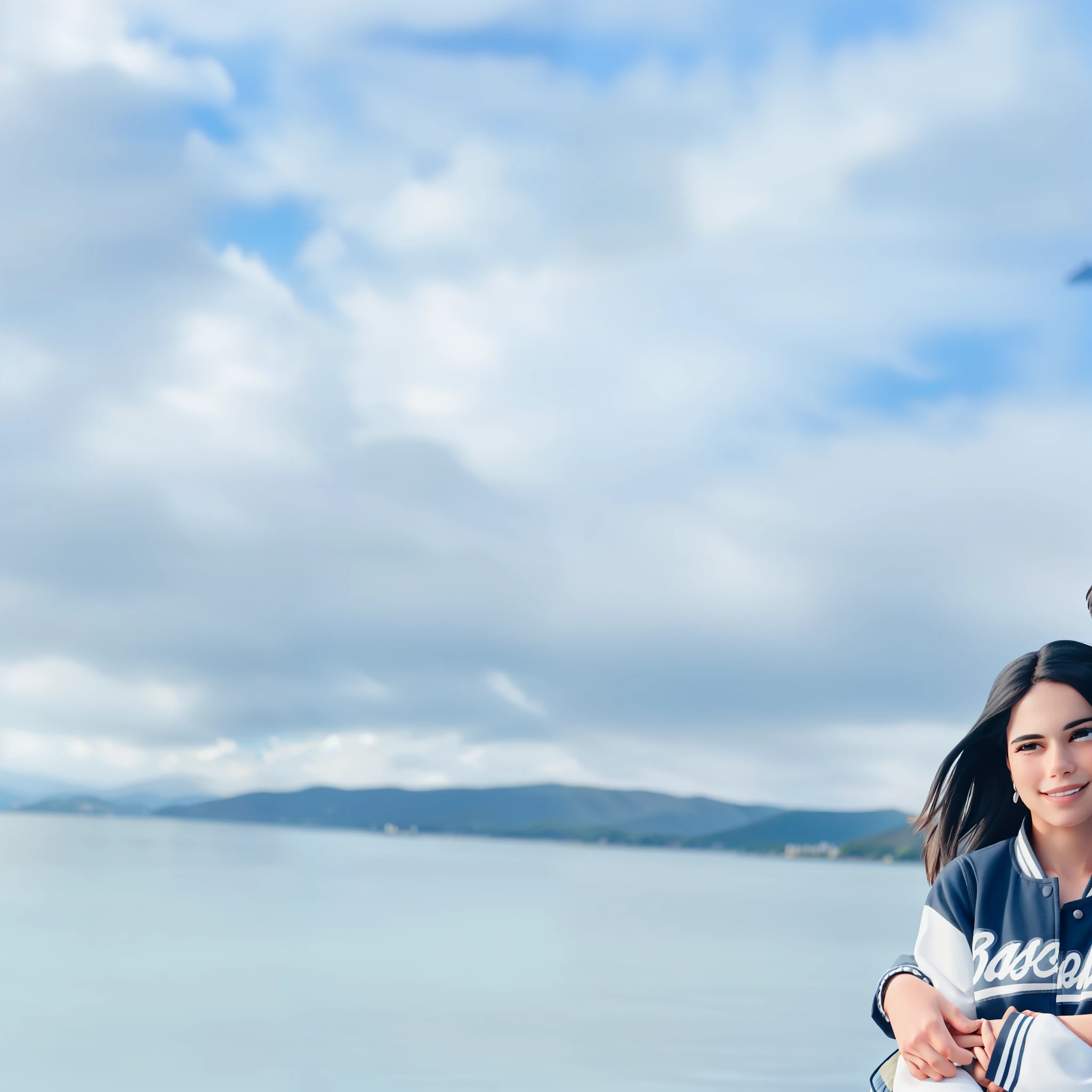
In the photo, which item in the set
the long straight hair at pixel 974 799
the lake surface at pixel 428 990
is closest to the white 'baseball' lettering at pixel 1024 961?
the long straight hair at pixel 974 799

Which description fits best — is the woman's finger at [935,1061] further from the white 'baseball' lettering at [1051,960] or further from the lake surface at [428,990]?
the lake surface at [428,990]

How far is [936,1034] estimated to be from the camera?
58.0 inches

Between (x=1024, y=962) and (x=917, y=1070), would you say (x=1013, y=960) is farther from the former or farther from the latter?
(x=917, y=1070)

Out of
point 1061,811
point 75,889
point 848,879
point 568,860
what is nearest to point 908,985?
point 1061,811

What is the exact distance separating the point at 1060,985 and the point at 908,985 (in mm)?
175

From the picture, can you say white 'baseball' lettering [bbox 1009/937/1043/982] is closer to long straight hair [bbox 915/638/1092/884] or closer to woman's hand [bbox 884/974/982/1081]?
woman's hand [bbox 884/974/982/1081]

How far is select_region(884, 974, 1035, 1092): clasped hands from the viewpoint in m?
1.47

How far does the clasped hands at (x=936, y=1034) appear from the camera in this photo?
147cm

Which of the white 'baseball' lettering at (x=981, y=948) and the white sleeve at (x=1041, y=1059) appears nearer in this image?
the white sleeve at (x=1041, y=1059)

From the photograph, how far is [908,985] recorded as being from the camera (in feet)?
5.04

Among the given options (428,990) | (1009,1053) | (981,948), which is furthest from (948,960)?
(428,990)

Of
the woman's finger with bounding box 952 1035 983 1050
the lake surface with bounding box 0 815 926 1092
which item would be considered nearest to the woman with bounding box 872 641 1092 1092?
the woman's finger with bounding box 952 1035 983 1050

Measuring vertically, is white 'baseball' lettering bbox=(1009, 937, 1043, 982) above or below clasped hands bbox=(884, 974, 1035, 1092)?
above

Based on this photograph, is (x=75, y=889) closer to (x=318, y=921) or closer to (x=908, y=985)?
(x=318, y=921)
